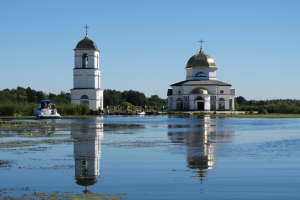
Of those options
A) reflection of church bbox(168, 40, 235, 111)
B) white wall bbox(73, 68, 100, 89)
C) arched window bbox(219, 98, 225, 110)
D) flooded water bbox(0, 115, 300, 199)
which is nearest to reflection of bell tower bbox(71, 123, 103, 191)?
flooded water bbox(0, 115, 300, 199)

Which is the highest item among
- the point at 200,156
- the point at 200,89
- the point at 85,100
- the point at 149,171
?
the point at 200,89

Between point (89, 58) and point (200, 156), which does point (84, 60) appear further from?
point (200, 156)

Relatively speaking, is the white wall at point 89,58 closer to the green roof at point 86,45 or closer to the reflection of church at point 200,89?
the green roof at point 86,45

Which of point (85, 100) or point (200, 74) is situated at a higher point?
point (200, 74)

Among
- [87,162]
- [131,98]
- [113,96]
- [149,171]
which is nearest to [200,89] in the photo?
[113,96]

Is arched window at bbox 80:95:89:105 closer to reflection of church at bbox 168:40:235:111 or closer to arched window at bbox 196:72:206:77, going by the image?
reflection of church at bbox 168:40:235:111

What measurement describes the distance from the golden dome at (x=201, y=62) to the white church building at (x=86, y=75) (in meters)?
17.8

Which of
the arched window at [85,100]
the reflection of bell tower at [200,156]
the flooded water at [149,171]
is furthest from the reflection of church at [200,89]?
the flooded water at [149,171]

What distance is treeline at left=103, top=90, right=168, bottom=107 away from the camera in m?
140

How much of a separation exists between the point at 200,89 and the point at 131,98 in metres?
63.5

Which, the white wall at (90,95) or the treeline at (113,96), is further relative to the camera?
the treeline at (113,96)

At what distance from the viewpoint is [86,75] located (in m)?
84.4

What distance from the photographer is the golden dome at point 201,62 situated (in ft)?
303

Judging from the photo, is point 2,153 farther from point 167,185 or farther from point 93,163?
point 167,185
